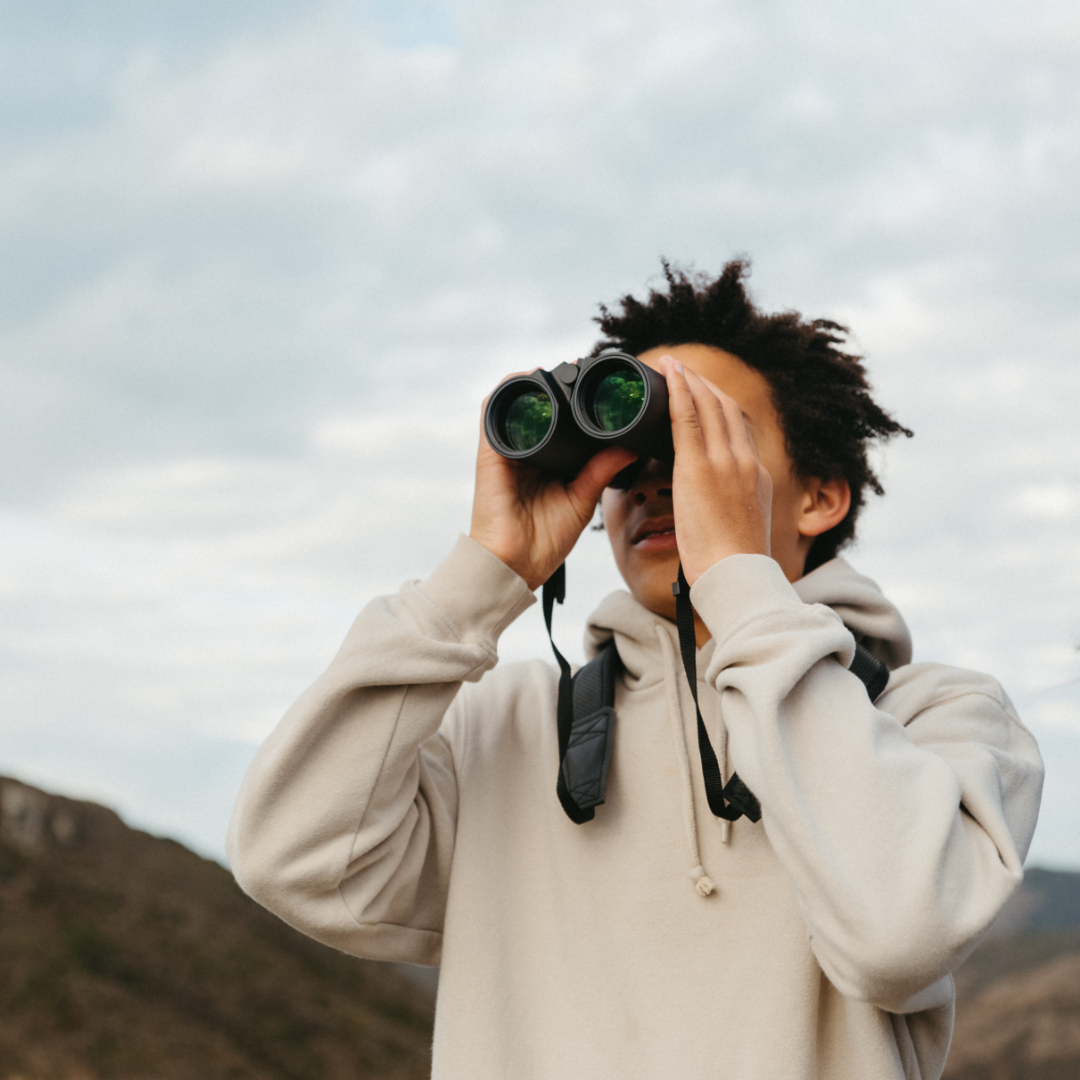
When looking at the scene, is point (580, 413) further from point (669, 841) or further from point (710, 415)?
point (669, 841)

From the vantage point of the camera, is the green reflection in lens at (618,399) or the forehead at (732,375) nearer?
the green reflection in lens at (618,399)

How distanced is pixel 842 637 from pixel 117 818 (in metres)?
21.4

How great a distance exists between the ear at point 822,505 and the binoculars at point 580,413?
35 cm

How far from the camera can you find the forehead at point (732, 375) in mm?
1831

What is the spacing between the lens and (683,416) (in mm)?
1512

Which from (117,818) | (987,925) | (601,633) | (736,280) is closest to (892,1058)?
(987,925)

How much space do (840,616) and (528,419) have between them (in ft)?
1.78

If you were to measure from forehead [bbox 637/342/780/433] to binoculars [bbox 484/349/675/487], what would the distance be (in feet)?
0.74

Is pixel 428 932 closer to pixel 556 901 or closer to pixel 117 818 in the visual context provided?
pixel 556 901

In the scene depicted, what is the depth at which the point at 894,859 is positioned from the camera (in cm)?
120

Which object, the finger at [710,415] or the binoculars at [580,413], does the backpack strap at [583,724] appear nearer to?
the binoculars at [580,413]

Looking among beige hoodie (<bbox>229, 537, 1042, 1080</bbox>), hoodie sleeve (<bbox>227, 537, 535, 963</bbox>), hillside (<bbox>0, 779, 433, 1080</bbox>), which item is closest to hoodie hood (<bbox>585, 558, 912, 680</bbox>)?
beige hoodie (<bbox>229, 537, 1042, 1080</bbox>)

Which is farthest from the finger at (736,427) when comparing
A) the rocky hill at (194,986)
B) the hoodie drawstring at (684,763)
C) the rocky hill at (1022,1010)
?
the rocky hill at (1022,1010)

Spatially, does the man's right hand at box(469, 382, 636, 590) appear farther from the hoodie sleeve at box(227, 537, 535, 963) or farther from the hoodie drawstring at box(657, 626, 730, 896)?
the hoodie drawstring at box(657, 626, 730, 896)
